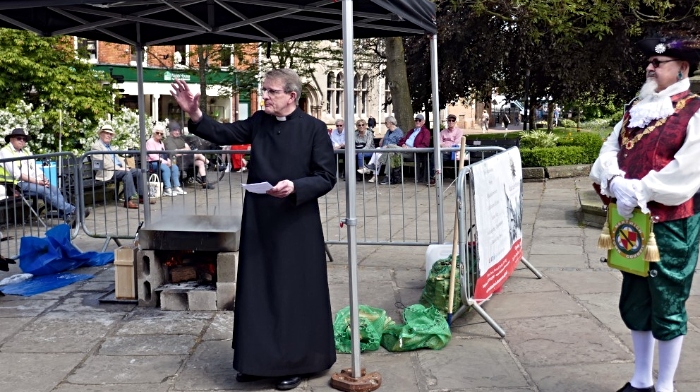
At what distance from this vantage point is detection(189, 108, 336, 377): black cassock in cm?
477

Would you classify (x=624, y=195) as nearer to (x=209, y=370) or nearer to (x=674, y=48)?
(x=674, y=48)

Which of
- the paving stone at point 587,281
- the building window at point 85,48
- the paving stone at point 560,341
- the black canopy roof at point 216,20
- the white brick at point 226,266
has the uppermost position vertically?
the building window at point 85,48

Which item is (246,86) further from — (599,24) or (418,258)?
(418,258)

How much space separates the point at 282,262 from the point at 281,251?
0.06 m

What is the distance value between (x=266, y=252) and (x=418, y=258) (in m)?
4.38

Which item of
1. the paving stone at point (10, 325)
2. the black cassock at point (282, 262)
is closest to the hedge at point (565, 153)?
the paving stone at point (10, 325)

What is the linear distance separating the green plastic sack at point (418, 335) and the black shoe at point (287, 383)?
0.91 meters

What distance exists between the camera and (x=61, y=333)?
20.2 feet

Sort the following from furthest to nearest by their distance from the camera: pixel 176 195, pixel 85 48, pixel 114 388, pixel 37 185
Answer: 1. pixel 85 48
2. pixel 37 185
3. pixel 176 195
4. pixel 114 388

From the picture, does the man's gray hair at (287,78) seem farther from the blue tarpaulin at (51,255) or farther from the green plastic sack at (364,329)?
the blue tarpaulin at (51,255)

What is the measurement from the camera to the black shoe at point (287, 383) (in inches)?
191

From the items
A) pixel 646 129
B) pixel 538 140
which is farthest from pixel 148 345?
pixel 538 140

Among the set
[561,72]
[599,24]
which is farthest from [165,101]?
[599,24]

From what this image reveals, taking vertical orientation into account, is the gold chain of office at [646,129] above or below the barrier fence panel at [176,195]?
above
